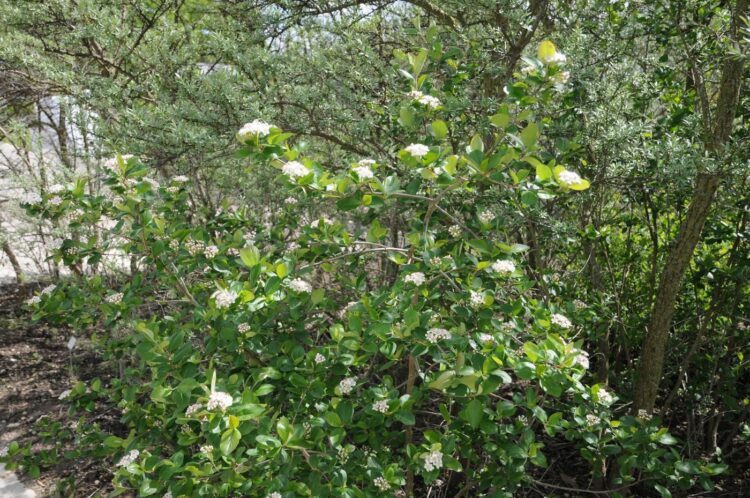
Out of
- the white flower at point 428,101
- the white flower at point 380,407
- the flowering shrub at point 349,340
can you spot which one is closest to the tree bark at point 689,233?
the flowering shrub at point 349,340

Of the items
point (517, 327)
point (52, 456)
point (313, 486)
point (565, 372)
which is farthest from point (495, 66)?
point (52, 456)

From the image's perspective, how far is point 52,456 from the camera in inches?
105

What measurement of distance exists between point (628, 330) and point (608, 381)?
0.38 meters

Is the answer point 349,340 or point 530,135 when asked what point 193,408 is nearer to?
point 349,340

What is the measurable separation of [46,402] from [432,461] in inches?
143

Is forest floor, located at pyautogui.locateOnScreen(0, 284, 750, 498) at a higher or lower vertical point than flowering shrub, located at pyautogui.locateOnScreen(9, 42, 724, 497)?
lower

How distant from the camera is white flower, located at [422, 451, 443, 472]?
1.87 metres

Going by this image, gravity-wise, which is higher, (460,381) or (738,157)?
(738,157)

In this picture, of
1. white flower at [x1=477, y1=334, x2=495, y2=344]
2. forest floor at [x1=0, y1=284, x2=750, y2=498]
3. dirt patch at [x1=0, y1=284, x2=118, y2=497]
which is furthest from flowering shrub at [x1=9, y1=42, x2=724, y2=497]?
dirt patch at [x1=0, y1=284, x2=118, y2=497]

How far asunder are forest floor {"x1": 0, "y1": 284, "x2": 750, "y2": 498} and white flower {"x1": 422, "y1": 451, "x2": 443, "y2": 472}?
0.66 metres

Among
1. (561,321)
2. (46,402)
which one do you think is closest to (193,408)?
(561,321)

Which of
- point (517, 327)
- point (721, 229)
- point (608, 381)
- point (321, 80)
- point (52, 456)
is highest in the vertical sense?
point (321, 80)

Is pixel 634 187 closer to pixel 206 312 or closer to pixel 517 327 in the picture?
pixel 517 327

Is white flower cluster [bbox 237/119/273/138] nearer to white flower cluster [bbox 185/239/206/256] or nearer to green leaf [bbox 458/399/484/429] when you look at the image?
white flower cluster [bbox 185/239/206/256]
